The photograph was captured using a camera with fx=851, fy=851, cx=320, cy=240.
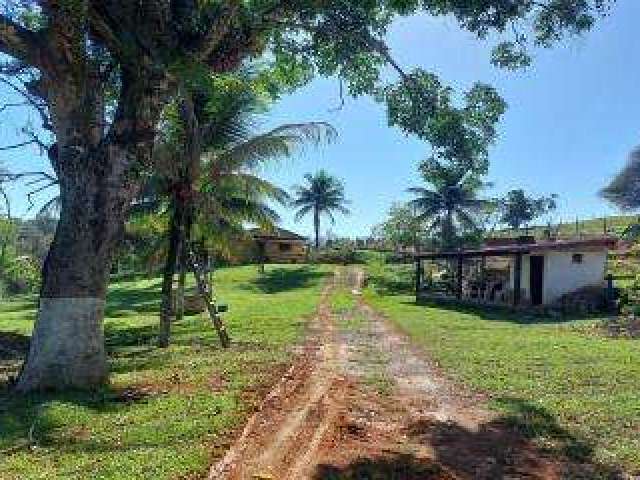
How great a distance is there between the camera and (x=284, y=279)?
61500mm

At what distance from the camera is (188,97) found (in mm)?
14586

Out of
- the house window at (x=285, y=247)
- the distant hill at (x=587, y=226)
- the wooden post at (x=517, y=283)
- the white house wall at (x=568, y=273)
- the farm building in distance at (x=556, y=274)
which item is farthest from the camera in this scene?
the distant hill at (x=587, y=226)

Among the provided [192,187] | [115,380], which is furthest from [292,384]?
[192,187]

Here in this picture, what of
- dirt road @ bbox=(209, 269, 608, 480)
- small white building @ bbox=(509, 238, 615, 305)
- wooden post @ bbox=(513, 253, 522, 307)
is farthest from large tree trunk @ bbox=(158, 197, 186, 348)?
wooden post @ bbox=(513, 253, 522, 307)

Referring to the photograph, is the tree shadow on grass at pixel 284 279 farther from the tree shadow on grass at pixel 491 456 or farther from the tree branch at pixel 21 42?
the tree shadow on grass at pixel 491 456

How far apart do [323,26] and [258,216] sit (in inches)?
747

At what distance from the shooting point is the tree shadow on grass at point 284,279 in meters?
57.1

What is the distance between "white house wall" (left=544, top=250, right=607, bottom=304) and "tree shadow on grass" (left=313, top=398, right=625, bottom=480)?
86.2 feet

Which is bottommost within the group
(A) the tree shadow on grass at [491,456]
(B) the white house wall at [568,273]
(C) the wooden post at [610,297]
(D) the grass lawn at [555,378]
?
(A) the tree shadow on grass at [491,456]

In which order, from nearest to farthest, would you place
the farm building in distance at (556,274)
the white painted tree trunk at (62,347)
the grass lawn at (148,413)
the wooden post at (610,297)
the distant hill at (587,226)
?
the grass lawn at (148,413) → the white painted tree trunk at (62,347) → the wooden post at (610,297) → the farm building in distance at (556,274) → the distant hill at (587,226)

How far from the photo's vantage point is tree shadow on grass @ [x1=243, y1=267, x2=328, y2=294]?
187ft

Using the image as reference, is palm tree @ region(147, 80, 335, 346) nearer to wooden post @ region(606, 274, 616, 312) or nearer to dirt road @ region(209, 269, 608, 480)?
dirt road @ region(209, 269, 608, 480)

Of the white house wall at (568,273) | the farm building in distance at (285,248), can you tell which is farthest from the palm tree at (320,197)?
the white house wall at (568,273)

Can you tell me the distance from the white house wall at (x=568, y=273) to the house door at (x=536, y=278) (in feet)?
2.69
